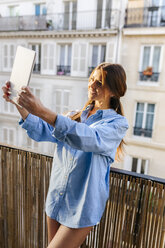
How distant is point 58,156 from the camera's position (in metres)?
0.70

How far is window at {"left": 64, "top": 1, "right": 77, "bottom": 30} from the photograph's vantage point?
5141 mm

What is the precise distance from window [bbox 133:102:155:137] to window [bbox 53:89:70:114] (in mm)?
1873

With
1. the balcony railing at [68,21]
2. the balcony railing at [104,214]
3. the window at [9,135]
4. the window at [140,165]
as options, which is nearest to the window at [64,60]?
the balcony railing at [68,21]

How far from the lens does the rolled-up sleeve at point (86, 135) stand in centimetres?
48

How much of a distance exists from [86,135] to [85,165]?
7.2 inches

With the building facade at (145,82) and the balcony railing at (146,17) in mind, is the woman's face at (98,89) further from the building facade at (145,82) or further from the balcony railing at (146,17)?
the balcony railing at (146,17)

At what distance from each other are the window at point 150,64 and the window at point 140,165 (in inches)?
80.0

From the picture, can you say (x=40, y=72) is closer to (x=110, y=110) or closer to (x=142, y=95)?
(x=142, y=95)

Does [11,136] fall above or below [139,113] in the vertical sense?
below

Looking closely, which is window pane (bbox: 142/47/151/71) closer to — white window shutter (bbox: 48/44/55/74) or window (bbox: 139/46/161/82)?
window (bbox: 139/46/161/82)

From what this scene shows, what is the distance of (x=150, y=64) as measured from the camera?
468 cm

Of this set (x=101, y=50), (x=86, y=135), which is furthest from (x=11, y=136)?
(x=86, y=135)

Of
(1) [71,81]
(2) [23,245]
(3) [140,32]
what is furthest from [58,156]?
(1) [71,81]

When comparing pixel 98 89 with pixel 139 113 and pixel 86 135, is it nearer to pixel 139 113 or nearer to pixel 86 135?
pixel 86 135
